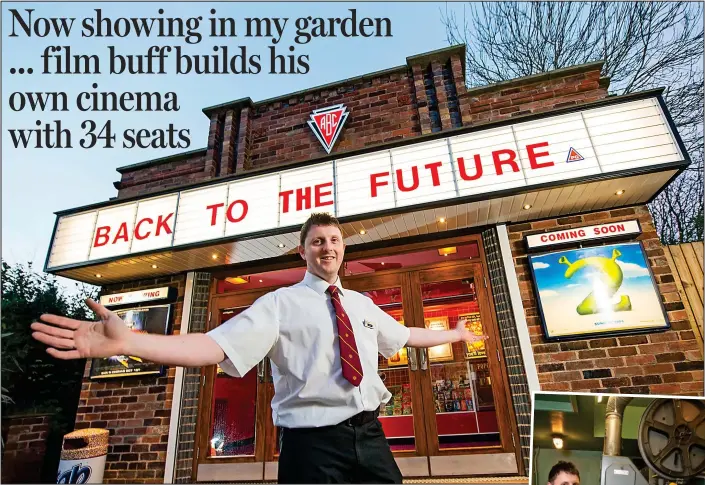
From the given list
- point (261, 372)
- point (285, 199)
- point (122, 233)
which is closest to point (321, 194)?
point (285, 199)

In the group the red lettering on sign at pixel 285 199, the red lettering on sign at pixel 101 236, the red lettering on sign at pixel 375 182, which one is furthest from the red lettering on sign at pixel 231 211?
the red lettering on sign at pixel 101 236

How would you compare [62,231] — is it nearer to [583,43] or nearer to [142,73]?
[142,73]

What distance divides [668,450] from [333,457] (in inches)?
44.0

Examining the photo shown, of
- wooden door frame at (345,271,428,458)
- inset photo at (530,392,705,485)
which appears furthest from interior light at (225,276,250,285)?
inset photo at (530,392,705,485)

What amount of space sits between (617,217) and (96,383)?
7.22m

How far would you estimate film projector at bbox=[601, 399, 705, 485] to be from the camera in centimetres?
108

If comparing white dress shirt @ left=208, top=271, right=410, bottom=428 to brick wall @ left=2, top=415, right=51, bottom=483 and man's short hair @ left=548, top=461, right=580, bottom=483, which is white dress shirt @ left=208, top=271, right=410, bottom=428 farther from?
brick wall @ left=2, top=415, right=51, bottom=483

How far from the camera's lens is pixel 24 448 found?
16.0 feet

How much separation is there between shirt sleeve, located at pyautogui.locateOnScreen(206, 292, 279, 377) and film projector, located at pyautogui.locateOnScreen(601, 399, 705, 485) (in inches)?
49.8

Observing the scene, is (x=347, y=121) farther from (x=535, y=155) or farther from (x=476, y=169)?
(x=535, y=155)

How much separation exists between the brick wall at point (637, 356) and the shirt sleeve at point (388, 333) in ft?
8.50

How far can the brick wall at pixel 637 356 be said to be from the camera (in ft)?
11.5

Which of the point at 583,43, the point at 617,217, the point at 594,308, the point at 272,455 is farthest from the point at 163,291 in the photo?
the point at 583,43

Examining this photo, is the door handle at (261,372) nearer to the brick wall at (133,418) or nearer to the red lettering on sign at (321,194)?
the brick wall at (133,418)
